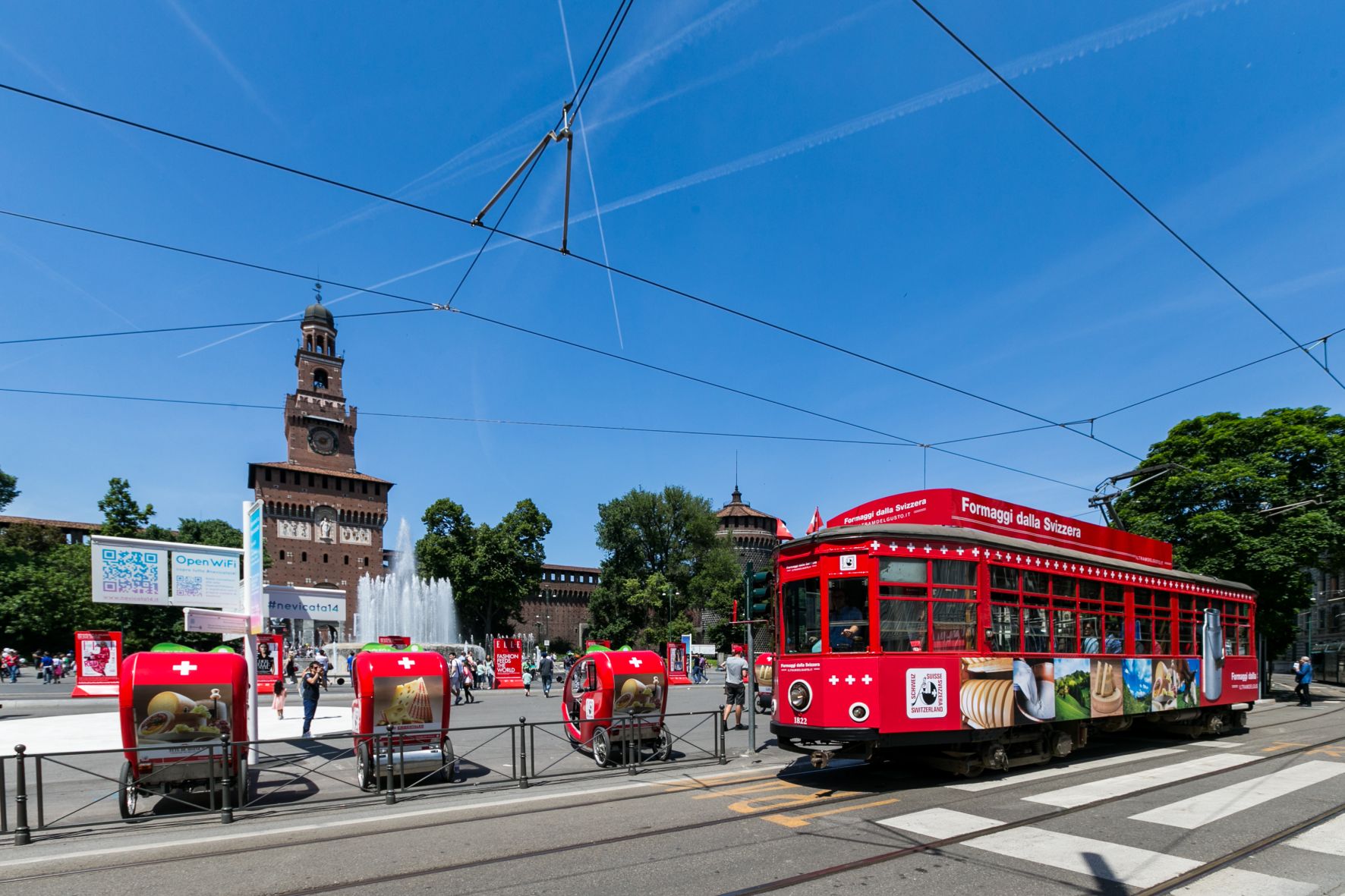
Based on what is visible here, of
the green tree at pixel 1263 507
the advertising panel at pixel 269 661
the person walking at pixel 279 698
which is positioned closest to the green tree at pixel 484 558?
the advertising panel at pixel 269 661

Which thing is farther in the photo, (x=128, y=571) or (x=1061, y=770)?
(x=128, y=571)

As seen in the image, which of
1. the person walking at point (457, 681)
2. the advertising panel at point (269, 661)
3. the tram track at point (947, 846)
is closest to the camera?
the tram track at point (947, 846)

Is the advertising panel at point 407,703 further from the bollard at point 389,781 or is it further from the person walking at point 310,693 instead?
the person walking at point 310,693

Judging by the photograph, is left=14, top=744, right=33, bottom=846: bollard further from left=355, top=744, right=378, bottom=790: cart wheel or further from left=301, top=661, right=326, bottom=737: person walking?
left=301, top=661, right=326, bottom=737: person walking

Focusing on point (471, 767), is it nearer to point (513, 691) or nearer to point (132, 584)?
point (132, 584)

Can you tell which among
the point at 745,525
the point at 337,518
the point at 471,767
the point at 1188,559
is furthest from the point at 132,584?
the point at 745,525

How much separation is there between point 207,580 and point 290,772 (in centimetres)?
581

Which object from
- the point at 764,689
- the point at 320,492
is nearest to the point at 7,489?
the point at 320,492

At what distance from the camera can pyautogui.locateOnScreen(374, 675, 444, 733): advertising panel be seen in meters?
11.0

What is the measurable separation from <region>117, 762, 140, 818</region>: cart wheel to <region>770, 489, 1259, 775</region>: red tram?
7.82 m

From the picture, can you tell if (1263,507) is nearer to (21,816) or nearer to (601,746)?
(601,746)

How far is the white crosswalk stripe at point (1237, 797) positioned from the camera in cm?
856

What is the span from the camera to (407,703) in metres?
11.1

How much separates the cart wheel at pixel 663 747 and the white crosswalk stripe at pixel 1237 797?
6.68 metres
